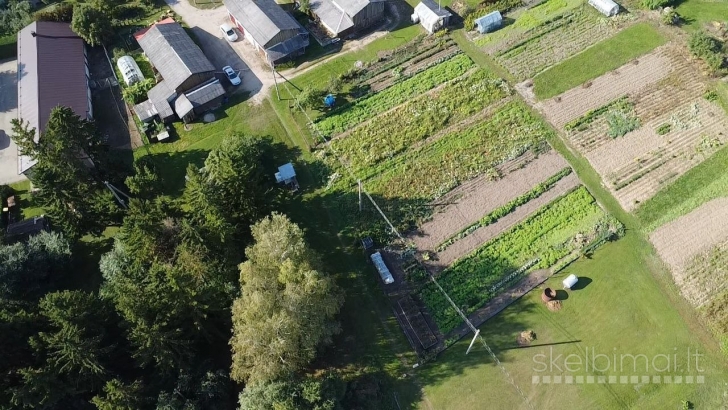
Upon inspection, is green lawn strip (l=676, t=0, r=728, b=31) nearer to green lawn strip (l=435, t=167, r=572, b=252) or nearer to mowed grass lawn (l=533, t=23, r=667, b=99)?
mowed grass lawn (l=533, t=23, r=667, b=99)

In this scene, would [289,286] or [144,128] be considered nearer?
[289,286]

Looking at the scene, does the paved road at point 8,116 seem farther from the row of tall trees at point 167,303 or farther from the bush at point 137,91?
the bush at point 137,91

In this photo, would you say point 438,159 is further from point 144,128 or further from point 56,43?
point 56,43

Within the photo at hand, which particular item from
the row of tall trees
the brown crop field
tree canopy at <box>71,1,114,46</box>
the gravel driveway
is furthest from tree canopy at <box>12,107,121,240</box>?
the brown crop field

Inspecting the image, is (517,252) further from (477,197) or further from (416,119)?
(416,119)

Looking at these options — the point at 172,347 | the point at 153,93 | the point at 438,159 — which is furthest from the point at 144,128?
the point at 438,159

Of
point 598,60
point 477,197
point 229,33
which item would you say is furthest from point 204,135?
point 598,60

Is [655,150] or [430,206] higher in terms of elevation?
[655,150]

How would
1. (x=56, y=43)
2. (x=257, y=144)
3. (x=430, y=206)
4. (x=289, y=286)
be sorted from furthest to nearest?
(x=56, y=43), (x=257, y=144), (x=430, y=206), (x=289, y=286)
